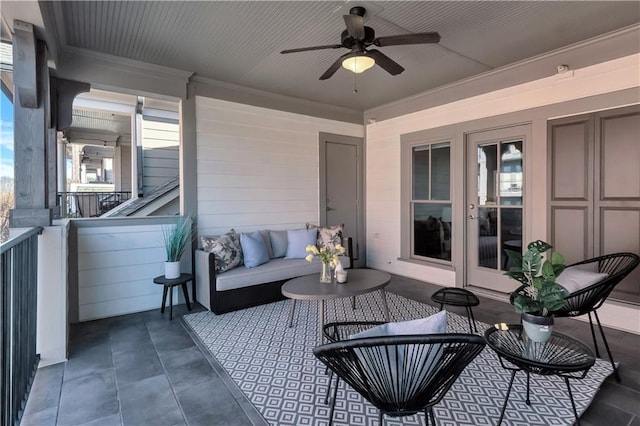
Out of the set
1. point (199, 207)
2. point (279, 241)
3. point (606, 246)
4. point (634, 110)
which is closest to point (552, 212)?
point (606, 246)

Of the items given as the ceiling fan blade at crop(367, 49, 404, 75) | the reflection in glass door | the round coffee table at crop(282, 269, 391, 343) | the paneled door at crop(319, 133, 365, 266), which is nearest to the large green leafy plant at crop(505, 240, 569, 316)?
the round coffee table at crop(282, 269, 391, 343)

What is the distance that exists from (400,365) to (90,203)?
833 cm

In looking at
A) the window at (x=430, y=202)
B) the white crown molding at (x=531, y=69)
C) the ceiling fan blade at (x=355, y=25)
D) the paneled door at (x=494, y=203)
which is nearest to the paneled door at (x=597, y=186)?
the paneled door at (x=494, y=203)

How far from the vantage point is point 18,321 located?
200 cm

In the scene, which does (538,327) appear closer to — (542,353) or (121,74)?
(542,353)

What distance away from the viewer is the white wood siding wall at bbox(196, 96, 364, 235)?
434cm

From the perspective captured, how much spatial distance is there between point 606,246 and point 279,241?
3.67 meters

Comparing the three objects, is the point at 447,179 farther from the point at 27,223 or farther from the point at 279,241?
the point at 27,223

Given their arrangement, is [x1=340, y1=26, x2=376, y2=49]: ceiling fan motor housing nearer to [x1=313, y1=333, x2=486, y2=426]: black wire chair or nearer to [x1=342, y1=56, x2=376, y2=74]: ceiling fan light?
[x1=342, y1=56, x2=376, y2=74]: ceiling fan light

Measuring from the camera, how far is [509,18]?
292cm

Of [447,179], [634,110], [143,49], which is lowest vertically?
[447,179]

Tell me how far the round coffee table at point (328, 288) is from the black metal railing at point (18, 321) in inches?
71.2

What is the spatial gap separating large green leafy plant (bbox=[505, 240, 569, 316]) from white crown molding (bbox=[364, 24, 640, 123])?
263 cm

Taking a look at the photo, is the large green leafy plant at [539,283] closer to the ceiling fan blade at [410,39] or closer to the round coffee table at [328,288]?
the round coffee table at [328,288]
